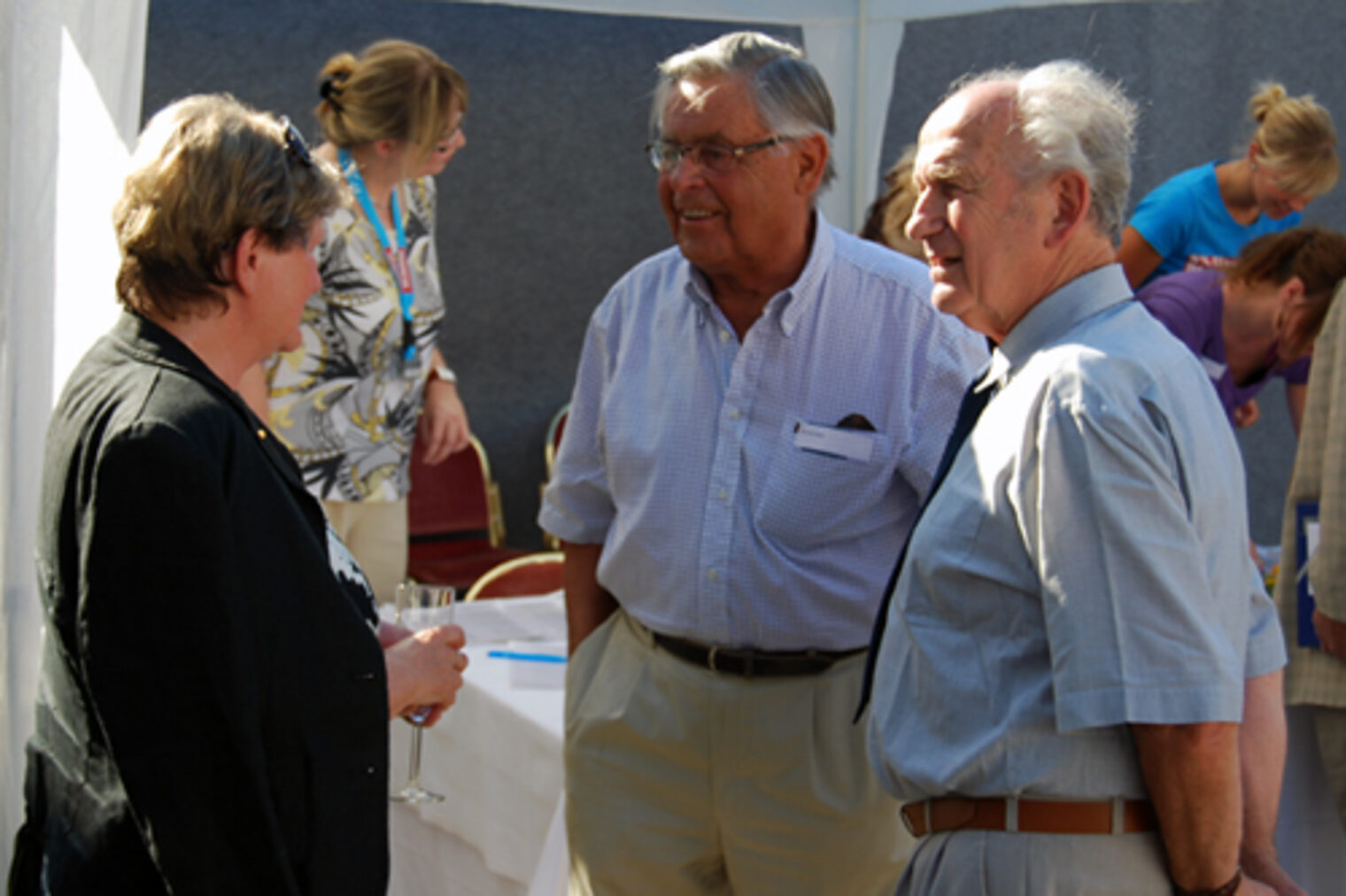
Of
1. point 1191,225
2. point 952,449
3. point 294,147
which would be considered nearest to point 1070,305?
point 952,449

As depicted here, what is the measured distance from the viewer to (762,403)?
1.88m

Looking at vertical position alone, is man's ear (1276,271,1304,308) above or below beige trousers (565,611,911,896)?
above

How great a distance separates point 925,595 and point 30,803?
964 millimetres

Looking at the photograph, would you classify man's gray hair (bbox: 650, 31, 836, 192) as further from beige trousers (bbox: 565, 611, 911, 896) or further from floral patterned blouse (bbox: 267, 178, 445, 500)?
floral patterned blouse (bbox: 267, 178, 445, 500)

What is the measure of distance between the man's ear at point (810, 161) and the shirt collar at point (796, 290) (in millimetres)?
60

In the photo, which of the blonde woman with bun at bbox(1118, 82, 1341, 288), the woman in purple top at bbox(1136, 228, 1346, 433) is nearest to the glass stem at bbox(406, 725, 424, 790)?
the woman in purple top at bbox(1136, 228, 1346, 433)

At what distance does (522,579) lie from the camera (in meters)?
3.42

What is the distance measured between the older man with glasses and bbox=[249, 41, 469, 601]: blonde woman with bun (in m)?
1.22

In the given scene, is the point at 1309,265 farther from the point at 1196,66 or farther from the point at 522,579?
the point at 1196,66

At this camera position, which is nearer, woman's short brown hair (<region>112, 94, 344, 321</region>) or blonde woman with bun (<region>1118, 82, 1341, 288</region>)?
woman's short brown hair (<region>112, 94, 344, 321</region>)

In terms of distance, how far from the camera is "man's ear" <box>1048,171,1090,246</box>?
51.7 inches

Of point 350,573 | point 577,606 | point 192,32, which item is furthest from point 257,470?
point 192,32

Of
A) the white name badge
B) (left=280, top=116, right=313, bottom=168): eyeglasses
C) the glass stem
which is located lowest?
the glass stem

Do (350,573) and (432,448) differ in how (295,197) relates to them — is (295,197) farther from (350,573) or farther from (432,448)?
(432,448)
